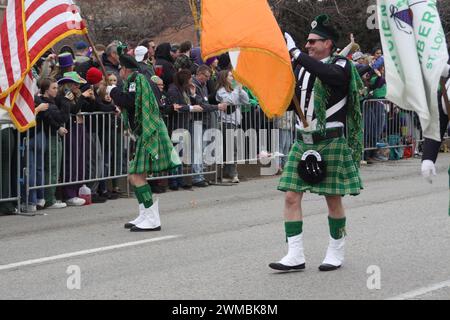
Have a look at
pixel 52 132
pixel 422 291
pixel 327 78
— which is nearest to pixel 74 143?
pixel 52 132

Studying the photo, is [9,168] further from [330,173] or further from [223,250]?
[330,173]

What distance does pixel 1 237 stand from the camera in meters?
10.1

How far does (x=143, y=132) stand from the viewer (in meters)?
10.3

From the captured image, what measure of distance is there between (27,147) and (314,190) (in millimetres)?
4747

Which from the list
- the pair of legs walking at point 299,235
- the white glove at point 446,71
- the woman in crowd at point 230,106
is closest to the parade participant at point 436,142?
the white glove at point 446,71

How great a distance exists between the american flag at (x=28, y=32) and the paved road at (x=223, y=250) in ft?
5.45

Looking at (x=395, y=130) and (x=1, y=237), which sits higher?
(x=395, y=130)

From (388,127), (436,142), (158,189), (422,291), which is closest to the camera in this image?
(436,142)

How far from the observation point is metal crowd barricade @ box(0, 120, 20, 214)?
1148 centimetres

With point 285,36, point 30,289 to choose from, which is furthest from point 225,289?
point 285,36

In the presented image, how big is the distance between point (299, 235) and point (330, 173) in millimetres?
Result: 545

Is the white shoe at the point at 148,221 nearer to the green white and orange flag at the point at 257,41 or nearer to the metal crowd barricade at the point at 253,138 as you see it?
the green white and orange flag at the point at 257,41

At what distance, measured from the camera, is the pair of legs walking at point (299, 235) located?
793 centimetres
